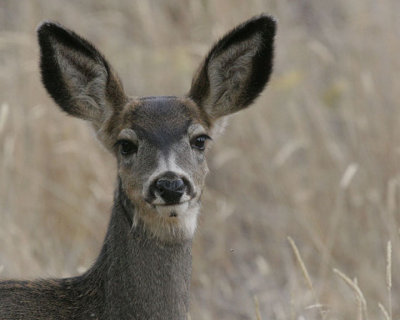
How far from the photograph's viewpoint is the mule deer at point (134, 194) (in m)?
5.28

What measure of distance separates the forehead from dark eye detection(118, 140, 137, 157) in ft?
0.20

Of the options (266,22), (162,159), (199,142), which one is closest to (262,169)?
(266,22)

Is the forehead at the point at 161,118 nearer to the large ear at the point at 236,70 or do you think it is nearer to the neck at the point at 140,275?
the large ear at the point at 236,70

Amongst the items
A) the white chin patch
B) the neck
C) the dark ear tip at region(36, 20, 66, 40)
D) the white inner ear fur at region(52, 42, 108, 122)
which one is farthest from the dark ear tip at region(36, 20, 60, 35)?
the white chin patch

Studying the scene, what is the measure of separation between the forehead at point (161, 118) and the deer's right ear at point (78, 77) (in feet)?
0.70

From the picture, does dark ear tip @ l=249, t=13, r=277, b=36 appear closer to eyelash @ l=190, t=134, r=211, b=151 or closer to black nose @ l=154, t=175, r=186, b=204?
eyelash @ l=190, t=134, r=211, b=151

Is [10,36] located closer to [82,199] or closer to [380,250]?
[82,199]

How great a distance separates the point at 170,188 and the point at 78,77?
1243 millimetres

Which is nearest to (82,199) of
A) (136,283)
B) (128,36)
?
(128,36)

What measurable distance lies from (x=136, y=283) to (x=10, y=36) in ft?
13.0

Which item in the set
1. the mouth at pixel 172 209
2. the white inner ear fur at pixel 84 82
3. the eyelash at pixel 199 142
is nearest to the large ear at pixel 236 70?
the eyelash at pixel 199 142

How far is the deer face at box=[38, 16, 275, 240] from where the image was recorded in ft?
17.2

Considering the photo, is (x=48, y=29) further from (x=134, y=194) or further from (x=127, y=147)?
(x=134, y=194)

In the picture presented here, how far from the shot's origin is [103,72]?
5.85m
